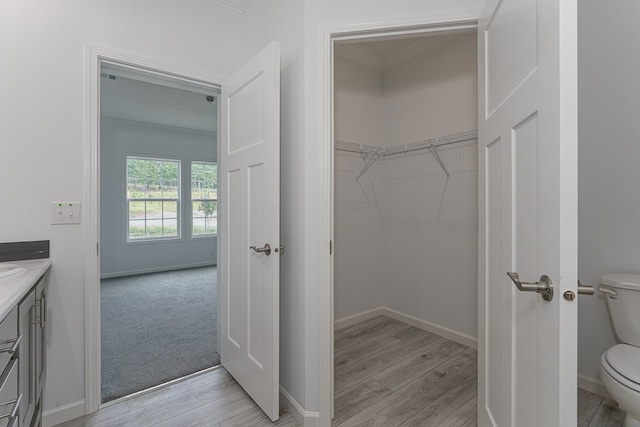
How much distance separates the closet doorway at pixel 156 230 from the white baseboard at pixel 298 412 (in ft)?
2.52

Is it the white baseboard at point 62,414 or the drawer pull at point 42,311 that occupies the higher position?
the drawer pull at point 42,311

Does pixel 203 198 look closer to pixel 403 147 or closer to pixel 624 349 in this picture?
pixel 403 147

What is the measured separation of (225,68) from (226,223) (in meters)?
1.15

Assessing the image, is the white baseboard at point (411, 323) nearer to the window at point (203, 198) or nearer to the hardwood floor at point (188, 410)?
the hardwood floor at point (188, 410)

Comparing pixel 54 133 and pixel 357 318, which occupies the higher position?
pixel 54 133

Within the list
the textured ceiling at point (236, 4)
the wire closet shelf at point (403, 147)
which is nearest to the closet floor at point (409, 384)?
the wire closet shelf at point (403, 147)

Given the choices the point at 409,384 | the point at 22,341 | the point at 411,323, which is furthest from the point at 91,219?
the point at 411,323

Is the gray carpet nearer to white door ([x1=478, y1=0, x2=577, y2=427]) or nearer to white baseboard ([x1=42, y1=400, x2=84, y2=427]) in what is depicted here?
white baseboard ([x1=42, y1=400, x2=84, y2=427])

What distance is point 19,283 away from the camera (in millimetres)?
1143

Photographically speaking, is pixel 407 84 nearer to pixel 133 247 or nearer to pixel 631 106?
pixel 631 106

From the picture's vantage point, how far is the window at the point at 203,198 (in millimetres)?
5953

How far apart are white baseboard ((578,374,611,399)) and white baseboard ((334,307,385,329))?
163cm

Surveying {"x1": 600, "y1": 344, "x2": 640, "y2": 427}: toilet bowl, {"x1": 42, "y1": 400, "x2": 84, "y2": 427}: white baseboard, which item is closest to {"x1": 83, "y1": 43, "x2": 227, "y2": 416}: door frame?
{"x1": 42, "y1": 400, "x2": 84, "y2": 427}: white baseboard

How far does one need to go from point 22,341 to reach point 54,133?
1104 mm
